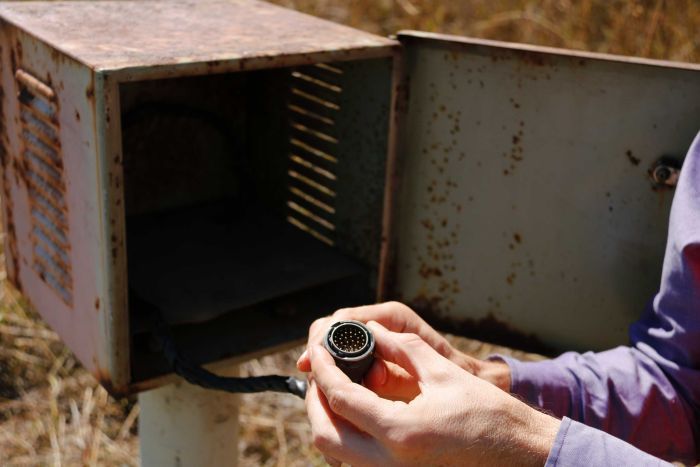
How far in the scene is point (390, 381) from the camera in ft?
3.35

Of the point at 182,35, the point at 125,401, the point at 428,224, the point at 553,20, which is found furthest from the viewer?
the point at 553,20

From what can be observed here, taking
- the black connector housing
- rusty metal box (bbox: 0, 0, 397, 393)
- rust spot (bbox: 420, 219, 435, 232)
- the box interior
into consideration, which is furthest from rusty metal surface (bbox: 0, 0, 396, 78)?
the black connector housing

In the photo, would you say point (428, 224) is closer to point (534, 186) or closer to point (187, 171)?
point (534, 186)

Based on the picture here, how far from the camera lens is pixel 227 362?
1348 millimetres

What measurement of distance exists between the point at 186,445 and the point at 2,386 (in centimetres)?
94

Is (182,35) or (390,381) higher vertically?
(182,35)

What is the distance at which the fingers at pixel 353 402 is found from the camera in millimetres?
863

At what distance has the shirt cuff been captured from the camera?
2.97ft

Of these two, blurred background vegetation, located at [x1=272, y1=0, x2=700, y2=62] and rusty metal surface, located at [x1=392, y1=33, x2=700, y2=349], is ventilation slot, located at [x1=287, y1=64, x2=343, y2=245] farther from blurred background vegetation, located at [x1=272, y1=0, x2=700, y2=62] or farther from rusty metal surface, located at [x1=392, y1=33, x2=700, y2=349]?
blurred background vegetation, located at [x1=272, y1=0, x2=700, y2=62]

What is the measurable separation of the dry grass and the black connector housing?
119cm

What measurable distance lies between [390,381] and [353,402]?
151mm

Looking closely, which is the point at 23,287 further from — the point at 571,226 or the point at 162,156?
the point at 571,226

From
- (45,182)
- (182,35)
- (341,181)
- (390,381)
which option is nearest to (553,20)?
(341,181)

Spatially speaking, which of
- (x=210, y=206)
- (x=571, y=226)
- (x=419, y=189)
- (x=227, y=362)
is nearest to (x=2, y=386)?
(x=210, y=206)
